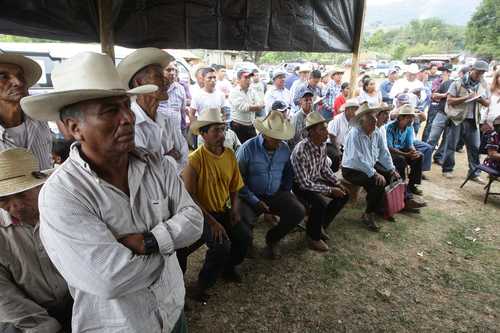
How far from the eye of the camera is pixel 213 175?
9.27 ft

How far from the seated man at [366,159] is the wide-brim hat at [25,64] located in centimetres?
365

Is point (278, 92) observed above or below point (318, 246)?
above

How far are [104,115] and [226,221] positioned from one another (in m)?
1.93

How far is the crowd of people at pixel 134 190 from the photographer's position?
45.0 inches

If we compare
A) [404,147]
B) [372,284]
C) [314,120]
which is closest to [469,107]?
[404,147]

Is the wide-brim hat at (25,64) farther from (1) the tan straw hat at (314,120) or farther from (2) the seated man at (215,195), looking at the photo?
(1) the tan straw hat at (314,120)

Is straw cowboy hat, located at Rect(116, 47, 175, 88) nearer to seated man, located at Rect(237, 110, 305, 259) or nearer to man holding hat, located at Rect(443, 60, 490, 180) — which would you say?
seated man, located at Rect(237, 110, 305, 259)

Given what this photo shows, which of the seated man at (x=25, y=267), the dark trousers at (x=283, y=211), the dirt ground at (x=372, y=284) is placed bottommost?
the dirt ground at (x=372, y=284)

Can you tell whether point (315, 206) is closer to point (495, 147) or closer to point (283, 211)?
point (283, 211)

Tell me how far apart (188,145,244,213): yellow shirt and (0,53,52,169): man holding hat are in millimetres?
1134

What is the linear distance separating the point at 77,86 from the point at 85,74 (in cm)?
7

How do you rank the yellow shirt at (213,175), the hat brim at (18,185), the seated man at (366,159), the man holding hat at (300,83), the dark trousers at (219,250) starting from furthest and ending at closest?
the man holding hat at (300,83)
the seated man at (366,159)
the yellow shirt at (213,175)
the dark trousers at (219,250)
the hat brim at (18,185)

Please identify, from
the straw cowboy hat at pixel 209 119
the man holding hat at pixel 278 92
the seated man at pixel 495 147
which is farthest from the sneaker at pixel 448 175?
the straw cowboy hat at pixel 209 119

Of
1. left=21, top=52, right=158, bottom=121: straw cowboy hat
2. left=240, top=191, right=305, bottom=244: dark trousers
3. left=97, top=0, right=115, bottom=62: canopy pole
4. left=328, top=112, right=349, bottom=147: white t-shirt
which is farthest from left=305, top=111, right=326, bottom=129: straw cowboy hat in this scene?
left=21, top=52, right=158, bottom=121: straw cowboy hat
